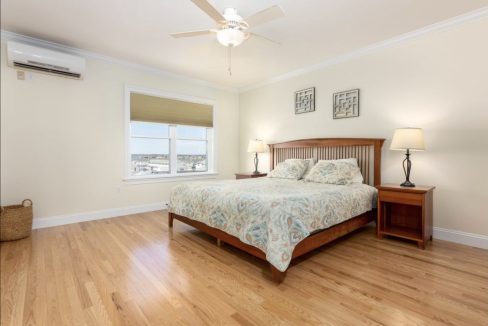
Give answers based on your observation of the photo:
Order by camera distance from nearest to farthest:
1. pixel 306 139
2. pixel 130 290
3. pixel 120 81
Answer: pixel 130 290 → pixel 120 81 → pixel 306 139

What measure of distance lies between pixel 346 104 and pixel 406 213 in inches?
69.2

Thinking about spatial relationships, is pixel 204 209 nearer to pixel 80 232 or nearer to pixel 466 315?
pixel 80 232

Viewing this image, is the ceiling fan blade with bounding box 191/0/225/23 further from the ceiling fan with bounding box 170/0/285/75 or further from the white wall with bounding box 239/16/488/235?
the white wall with bounding box 239/16/488/235

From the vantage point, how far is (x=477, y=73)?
2.72 metres

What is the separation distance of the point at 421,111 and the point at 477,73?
61 centimetres

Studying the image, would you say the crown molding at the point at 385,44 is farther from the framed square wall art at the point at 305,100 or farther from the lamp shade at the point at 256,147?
the lamp shade at the point at 256,147

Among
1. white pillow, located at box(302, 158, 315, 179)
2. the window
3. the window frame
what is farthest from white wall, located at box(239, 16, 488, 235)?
the window

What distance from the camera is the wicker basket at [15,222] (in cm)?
290

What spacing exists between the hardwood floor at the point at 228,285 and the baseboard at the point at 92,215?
0.57m

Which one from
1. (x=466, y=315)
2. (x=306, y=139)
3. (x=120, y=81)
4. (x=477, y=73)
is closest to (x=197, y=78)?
(x=120, y=81)

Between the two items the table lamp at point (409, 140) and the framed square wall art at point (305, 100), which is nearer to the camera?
the table lamp at point (409, 140)

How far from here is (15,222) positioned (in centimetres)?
296

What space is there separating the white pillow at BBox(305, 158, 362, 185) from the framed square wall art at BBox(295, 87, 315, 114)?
3.86 ft

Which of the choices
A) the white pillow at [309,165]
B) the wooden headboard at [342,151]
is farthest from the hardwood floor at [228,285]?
the white pillow at [309,165]
